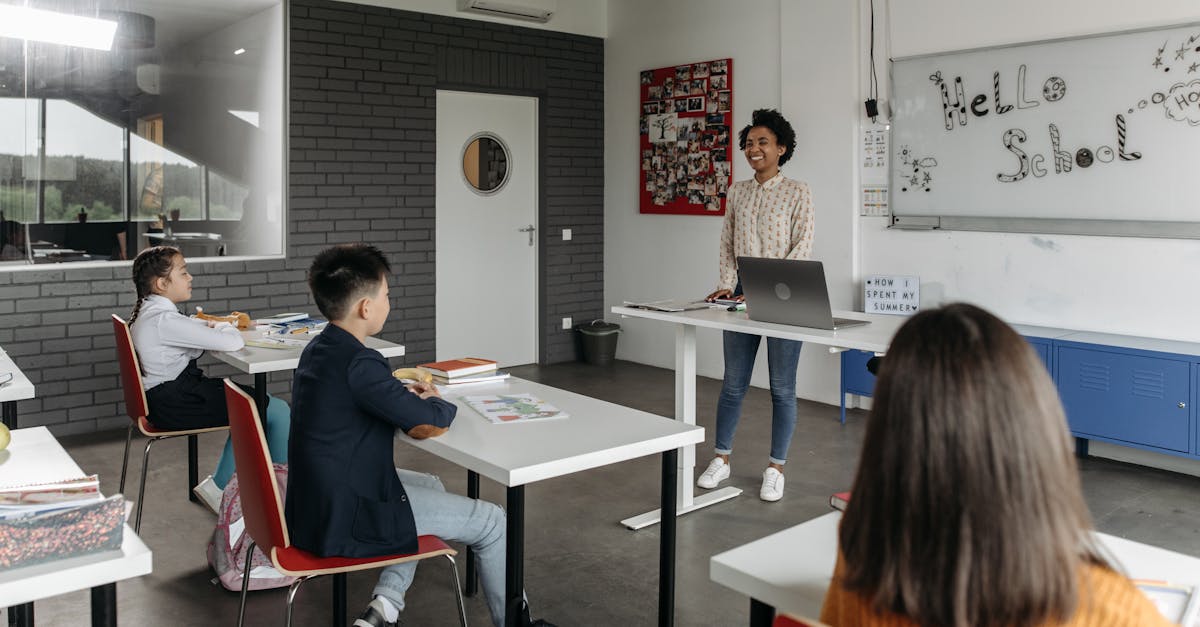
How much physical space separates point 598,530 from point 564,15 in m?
4.63

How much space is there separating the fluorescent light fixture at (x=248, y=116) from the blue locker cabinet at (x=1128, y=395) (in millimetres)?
4599

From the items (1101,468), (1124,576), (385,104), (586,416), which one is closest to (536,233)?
(385,104)

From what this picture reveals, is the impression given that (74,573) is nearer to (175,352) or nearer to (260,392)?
(260,392)

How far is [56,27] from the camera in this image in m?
5.33

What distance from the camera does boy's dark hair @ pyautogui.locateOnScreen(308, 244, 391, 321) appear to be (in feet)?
8.30

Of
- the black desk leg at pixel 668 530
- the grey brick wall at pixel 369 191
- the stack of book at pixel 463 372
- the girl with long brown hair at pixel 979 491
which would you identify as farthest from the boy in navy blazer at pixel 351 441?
the grey brick wall at pixel 369 191

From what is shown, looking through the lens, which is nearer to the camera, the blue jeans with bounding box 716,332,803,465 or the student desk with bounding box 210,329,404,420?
the student desk with bounding box 210,329,404,420

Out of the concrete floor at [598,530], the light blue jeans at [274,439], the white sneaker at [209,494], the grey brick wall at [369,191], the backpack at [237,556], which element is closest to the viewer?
the concrete floor at [598,530]

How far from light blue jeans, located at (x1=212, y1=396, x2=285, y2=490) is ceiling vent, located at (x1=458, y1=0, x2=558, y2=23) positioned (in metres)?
3.76

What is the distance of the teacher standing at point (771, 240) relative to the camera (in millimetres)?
4234


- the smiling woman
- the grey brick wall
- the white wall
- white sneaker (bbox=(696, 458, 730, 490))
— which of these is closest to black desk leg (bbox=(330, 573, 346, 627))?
white sneaker (bbox=(696, 458, 730, 490))

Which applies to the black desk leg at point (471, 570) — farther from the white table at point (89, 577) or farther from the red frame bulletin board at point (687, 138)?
the red frame bulletin board at point (687, 138)

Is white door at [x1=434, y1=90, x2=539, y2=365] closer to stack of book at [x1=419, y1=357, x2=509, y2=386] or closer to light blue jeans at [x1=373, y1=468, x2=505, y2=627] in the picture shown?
stack of book at [x1=419, y1=357, x2=509, y2=386]

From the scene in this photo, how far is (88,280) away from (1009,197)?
4.89 meters
